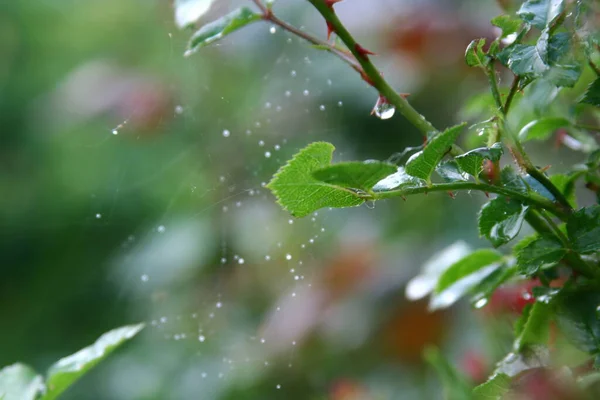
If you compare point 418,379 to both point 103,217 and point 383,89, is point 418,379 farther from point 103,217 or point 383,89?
point 383,89

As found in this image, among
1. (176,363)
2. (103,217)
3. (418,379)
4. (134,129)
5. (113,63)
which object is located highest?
(113,63)

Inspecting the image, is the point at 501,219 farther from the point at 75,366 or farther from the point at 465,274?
the point at 75,366

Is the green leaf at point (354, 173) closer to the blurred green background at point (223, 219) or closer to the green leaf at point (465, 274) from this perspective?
the green leaf at point (465, 274)

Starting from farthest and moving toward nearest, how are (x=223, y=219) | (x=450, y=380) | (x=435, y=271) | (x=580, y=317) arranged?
(x=223, y=219) < (x=435, y=271) < (x=580, y=317) < (x=450, y=380)

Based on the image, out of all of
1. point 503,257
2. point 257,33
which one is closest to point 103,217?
point 257,33

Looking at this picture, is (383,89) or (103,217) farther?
(103,217)

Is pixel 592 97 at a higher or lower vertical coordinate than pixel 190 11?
lower

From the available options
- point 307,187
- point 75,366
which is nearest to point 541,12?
point 307,187
